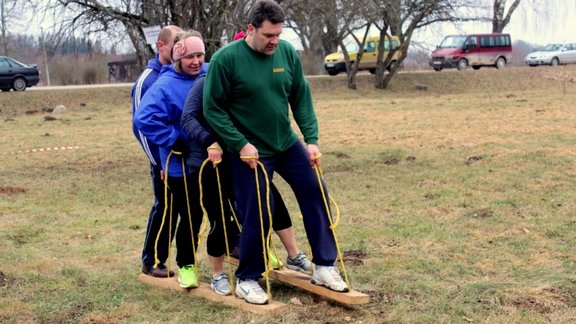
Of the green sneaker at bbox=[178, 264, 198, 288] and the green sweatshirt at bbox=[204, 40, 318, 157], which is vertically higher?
the green sweatshirt at bbox=[204, 40, 318, 157]

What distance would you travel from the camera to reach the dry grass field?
4.84m

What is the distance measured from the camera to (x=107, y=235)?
7.24 metres

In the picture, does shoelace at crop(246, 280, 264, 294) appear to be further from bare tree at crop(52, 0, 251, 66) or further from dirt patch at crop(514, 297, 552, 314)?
bare tree at crop(52, 0, 251, 66)

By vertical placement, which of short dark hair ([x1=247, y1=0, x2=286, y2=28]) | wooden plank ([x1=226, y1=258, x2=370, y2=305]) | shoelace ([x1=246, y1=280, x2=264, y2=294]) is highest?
short dark hair ([x1=247, y1=0, x2=286, y2=28])

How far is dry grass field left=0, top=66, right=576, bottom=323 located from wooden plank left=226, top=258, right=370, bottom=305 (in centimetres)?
8

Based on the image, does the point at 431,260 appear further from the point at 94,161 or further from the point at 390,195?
the point at 94,161

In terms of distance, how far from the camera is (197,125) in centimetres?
475

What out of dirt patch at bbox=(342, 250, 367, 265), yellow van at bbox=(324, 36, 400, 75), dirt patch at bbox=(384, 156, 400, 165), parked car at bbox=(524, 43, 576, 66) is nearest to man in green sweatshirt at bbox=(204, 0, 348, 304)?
dirt patch at bbox=(342, 250, 367, 265)

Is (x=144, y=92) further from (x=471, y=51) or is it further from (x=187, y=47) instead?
(x=471, y=51)

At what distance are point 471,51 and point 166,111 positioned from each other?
113 ft

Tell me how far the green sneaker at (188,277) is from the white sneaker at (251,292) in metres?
0.41

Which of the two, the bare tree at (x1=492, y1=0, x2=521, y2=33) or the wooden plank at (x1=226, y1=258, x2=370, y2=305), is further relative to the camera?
the bare tree at (x1=492, y1=0, x2=521, y2=33)

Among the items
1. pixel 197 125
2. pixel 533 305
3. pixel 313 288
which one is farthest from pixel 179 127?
pixel 533 305

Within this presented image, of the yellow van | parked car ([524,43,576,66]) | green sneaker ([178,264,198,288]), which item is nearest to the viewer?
green sneaker ([178,264,198,288])
